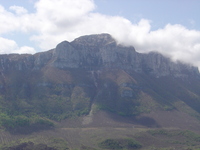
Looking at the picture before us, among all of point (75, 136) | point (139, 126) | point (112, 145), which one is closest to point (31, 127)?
point (75, 136)

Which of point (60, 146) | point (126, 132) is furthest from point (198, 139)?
point (60, 146)

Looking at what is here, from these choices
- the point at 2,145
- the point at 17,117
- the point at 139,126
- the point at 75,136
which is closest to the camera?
the point at 2,145

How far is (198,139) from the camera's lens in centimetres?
16400

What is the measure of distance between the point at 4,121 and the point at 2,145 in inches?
1231

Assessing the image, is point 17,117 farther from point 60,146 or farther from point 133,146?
point 133,146

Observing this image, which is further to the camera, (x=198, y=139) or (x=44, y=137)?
(x=198, y=139)

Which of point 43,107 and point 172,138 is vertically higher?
point 43,107

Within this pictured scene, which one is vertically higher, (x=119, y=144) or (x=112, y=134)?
(x=112, y=134)

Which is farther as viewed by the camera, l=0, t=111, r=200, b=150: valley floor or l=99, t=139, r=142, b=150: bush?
l=99, t=139, r=142, b=150: bush

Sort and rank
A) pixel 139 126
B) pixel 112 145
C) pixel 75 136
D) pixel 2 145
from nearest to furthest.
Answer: pixel 2 145
pixel 112 145
pixel 75 136
pixel 139 126

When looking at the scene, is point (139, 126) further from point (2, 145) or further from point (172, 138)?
point (2, 145)

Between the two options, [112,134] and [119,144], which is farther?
[112,134]

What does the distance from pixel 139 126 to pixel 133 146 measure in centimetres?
4377

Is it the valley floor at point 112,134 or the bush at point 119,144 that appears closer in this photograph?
the valley floor at point 112,134
